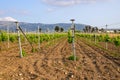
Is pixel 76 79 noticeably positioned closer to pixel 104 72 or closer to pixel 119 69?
pixel 104 72

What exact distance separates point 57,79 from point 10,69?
11.3ft

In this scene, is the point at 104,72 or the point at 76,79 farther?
the point at 104,72

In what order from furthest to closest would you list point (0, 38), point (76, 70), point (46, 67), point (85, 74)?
point (0, 38) → point (46, 67) → point (76, 70) → point (85, 74)

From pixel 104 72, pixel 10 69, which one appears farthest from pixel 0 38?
pixel 104 72

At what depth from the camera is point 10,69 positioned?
13.3 metres

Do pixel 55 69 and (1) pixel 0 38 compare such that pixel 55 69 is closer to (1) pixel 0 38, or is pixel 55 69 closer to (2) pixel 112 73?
(2) pixel 112 73

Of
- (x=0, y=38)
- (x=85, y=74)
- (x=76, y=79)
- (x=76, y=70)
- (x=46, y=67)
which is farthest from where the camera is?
(x=0, y=38)

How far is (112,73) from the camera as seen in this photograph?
11.8 metres

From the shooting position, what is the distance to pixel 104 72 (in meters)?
12.1

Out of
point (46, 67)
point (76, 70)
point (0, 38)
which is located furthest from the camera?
point (0, 38)

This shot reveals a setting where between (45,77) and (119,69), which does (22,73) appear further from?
(119,69)

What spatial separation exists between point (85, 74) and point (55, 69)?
1.78 metres

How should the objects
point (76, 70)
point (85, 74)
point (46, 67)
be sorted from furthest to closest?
1. point (46, 67)
2. point (76, 70)
3. point (85, 74)

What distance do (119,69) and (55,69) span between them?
271 centimetres
